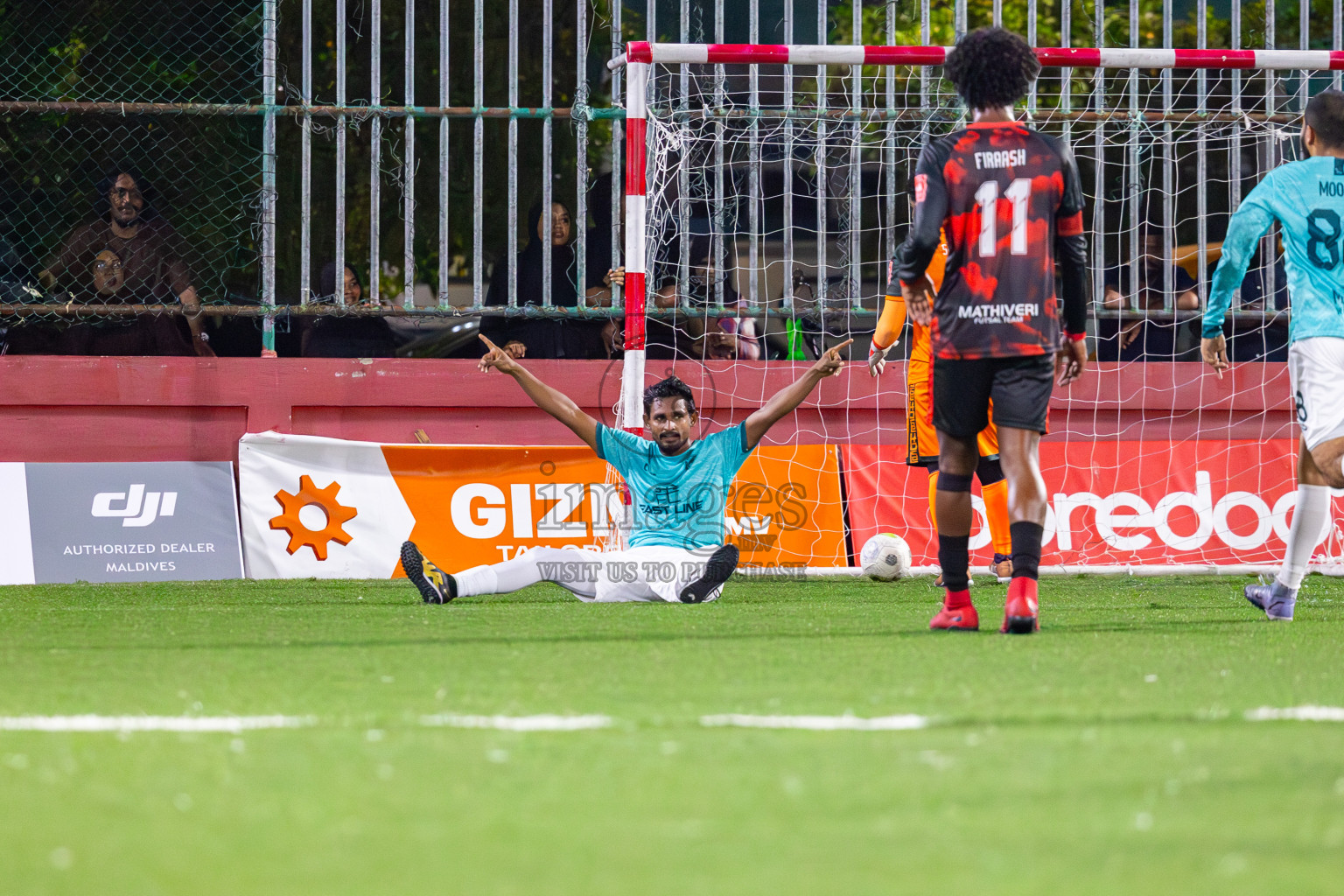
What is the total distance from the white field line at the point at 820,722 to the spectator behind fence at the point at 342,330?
21.9ft

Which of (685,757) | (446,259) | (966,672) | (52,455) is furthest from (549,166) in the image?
(685,757)

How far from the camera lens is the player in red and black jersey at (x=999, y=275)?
480 centimetres

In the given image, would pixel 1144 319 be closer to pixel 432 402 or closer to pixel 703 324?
pixel 703 324

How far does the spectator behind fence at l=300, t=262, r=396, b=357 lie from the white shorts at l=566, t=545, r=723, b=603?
349 cm

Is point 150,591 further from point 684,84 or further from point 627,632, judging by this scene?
point 684,84

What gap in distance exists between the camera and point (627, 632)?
4.82 m

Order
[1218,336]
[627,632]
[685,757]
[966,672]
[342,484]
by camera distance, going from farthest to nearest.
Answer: [342,484] → [1218,336] → [627,632] → [966,672] → [685,757]

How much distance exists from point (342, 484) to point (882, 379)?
10.8 ft

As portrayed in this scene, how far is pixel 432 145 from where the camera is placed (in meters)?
9.36

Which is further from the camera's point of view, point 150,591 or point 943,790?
point 150,591

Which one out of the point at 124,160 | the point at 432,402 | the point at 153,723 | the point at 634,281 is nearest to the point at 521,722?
the point at 153,723

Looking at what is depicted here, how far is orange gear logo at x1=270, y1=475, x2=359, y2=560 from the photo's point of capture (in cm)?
820

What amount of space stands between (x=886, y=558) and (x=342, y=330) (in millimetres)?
3684

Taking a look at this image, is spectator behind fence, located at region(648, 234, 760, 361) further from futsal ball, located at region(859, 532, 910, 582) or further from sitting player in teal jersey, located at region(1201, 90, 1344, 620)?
sitting player in teal jersey, located at region(1201, 90, 1344, 620)
